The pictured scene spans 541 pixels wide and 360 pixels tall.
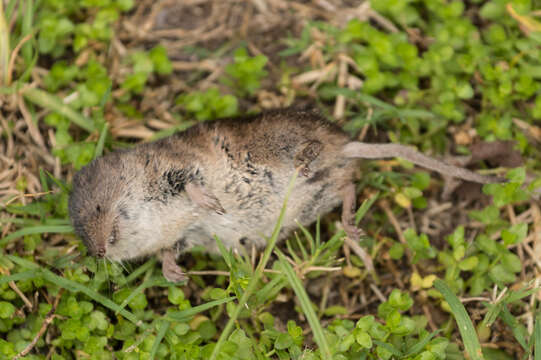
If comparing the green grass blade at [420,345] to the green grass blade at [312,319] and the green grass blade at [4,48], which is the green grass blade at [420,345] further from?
the green grass blade at [4,48]

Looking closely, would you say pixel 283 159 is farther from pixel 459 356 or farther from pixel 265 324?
pixel 459 356

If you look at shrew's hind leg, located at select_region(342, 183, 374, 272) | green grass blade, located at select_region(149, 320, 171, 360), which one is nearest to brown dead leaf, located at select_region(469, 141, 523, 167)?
shrew's hind leg, located at select_region(342, 183, 374, 272)

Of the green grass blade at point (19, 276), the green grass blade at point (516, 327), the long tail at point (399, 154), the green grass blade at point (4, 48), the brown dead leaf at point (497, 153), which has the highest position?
the green grass blade at point (4, 48)

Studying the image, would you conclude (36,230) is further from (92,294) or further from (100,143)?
(100,143)

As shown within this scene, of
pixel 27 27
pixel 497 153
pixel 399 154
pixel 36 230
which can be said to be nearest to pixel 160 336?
pixel 36 230

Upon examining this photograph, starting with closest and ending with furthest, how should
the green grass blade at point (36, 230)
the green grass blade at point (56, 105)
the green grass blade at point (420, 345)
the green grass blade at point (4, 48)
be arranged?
the green grass blade at point (420, 345), the green grass blade at point (36, 230), the green grass blade at point (4, 48), the green grass blade at point (56, 105)

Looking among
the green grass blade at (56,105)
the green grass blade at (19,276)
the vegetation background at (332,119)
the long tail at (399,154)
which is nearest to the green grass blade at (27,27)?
the vegetation background at (332,119)

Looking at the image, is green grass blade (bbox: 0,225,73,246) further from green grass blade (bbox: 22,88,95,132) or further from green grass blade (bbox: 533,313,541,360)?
green grass blade (bbox: 533,313,541,360)
